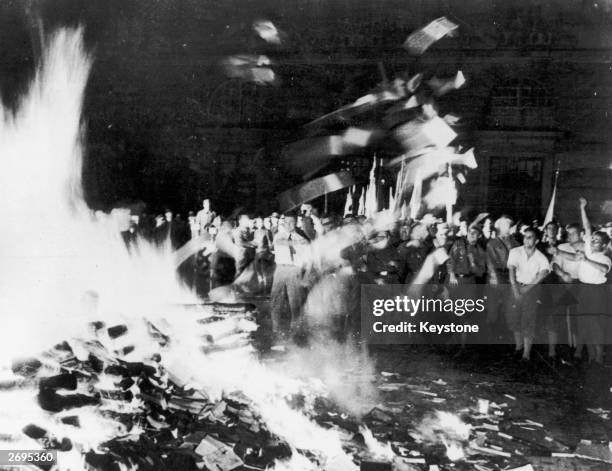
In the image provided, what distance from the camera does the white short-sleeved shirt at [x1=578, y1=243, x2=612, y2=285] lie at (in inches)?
124

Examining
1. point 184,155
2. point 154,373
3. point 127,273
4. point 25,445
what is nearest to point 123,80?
point 184,155

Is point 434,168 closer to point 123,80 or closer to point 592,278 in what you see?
point 592,278

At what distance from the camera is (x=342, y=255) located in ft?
10.7

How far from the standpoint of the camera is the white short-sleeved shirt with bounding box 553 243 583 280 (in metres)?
3.16

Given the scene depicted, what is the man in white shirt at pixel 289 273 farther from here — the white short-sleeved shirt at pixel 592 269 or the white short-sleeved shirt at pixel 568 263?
the white short-sleeved shirt at pixel 592 269

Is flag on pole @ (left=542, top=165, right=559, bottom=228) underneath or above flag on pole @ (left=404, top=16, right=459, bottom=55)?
underneath

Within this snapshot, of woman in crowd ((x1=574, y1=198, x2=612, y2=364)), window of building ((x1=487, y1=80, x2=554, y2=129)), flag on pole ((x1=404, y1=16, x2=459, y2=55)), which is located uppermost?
flag on pole ((x1=404, y1=16, x2=459, y2=55))

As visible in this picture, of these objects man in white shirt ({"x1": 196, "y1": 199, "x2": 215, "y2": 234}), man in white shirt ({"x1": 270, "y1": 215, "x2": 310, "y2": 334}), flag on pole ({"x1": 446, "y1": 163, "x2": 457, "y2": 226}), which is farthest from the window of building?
man in white shirt ({"x1": 196, "y1": 199, "x2": 215, "y2": 234})

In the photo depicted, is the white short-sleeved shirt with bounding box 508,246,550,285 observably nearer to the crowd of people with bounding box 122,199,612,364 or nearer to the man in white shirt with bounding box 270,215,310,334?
the crowd of people with bounding box 122,199,612,364

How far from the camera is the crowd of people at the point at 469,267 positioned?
3.16 metres

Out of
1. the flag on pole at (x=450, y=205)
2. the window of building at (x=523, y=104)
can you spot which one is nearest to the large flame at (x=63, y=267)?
the flag on pole at (x=450, y=205)

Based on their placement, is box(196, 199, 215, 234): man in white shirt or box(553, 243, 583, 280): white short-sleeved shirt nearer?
box(553, 243, 583, 280): white short-sleeved shirt

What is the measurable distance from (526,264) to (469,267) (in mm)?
359

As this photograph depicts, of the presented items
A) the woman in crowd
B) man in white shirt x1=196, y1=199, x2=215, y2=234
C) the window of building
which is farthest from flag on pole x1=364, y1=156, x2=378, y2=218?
the woman in crowd
